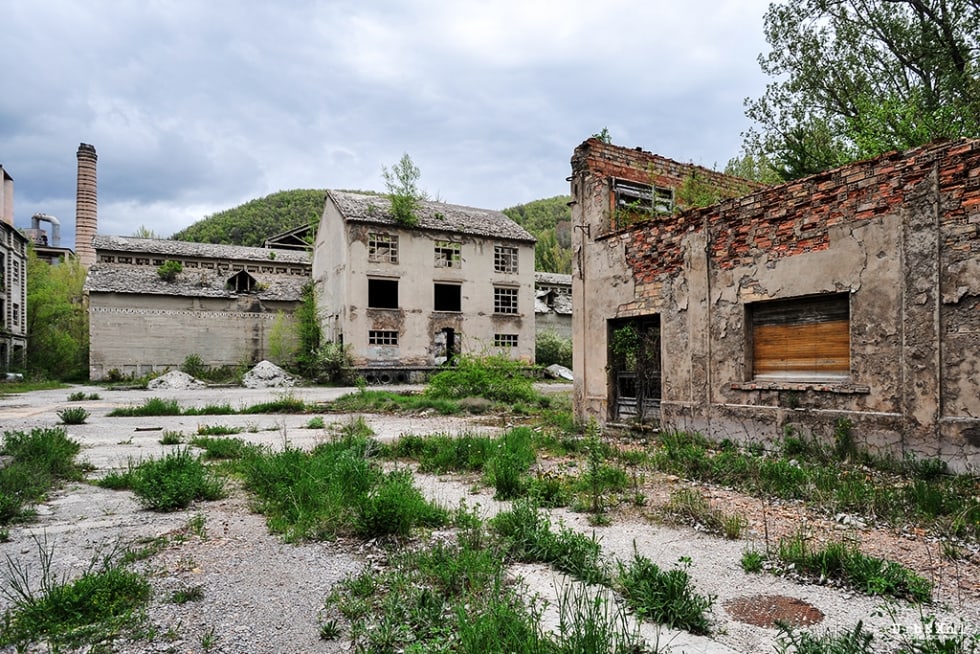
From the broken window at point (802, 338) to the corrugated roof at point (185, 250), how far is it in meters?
31.1

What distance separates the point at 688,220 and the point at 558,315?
26809 mm

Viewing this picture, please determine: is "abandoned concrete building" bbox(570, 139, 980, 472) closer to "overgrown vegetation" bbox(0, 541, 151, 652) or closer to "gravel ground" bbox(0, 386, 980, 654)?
"gravel ground" bbox(0, 386, 980, 654)

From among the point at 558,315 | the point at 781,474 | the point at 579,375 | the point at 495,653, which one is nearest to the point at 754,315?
the point at 781,474

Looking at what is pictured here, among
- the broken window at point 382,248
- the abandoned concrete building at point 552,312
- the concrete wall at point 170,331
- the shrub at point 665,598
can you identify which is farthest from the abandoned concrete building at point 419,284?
the shrub at point 665,598

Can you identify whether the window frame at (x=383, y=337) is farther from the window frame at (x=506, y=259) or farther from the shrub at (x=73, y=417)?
the shrub at (x=73, y=417)

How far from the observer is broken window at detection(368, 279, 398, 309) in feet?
89.5

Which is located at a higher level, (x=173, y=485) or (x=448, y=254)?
(x=448, y=254)

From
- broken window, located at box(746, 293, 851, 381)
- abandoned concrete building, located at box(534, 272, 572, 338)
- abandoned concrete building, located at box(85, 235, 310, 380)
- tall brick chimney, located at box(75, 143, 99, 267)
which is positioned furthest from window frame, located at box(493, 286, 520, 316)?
tall brick chimney, located at box(75, 143, 99, 267)

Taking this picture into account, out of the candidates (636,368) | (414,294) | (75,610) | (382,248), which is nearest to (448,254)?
(414,294)

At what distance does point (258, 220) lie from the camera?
6331 centimetres

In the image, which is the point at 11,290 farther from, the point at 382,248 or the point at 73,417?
the point at 73,417

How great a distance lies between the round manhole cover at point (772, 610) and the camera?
3168 millimetres

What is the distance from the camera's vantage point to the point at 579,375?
430 inches

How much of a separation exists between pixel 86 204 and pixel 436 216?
1069 inches
